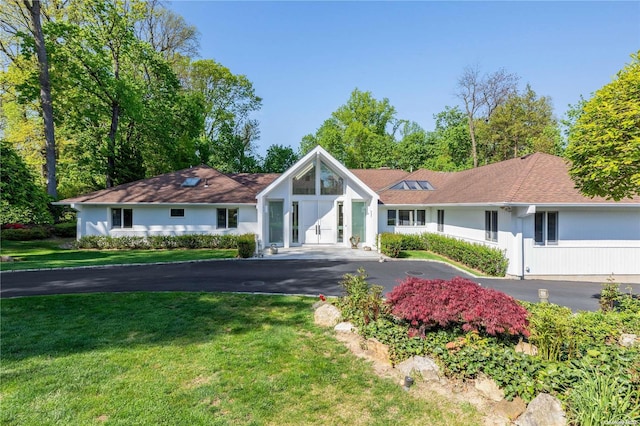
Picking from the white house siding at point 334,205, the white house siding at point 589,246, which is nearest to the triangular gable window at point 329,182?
the white house siding at point 334,205

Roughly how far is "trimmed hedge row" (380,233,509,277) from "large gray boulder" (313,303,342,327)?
855 centimetres

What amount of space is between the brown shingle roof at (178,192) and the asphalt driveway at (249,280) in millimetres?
6745

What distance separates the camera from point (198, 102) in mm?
32188

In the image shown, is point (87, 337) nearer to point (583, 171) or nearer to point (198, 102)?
point (583, 171)

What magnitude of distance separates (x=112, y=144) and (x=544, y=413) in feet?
104

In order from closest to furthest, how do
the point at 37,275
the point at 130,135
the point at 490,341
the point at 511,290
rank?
the point at 490,341
the point at 511,290
the point at 37,275
the point at 130,135

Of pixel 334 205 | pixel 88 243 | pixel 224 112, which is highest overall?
pixel 224 112

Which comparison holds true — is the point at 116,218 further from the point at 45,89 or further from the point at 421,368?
the point at 421,368

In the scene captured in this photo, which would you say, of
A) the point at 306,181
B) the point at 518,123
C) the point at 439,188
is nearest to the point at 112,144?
the point at 306,181

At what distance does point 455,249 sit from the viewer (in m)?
15.5

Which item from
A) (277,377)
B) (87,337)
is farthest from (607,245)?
(87,337)

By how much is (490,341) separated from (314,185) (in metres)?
15.3

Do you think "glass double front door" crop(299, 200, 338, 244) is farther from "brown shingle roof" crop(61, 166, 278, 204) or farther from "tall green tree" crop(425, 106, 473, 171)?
"tall green tree" crop(425, 106, 473, 171)

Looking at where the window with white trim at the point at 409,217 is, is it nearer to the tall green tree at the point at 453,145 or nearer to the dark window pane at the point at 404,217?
the dark window pane at the point at 404,217
